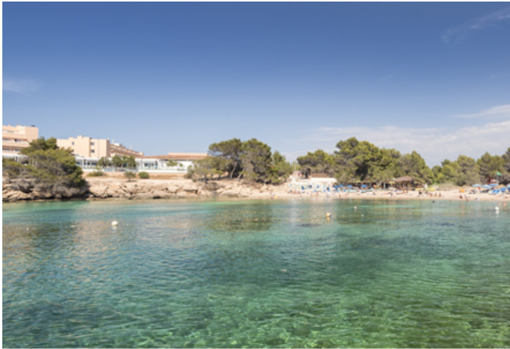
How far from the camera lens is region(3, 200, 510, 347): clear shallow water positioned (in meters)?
9.22

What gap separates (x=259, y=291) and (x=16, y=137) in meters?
108

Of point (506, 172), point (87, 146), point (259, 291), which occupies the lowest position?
point (259, 291)

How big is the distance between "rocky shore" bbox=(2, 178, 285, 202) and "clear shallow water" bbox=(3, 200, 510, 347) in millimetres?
46040

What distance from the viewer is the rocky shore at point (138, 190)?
62250 millimetres

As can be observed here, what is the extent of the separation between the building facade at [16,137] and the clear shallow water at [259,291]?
84178 millimetres

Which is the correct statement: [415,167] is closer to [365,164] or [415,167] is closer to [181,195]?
[365,164]

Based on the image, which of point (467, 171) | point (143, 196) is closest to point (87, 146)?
point (143, 196)

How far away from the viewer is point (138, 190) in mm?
76125

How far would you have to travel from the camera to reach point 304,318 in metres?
10.2

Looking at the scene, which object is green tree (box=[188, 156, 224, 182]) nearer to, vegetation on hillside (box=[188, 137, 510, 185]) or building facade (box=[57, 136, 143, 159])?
vegetation on hillside (box=[188, 137, 510, 185])

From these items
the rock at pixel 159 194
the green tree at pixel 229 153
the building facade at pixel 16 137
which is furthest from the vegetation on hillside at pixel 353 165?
the building facade at pixel 16 137

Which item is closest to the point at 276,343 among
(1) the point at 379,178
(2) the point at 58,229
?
(2) the point at 58,229

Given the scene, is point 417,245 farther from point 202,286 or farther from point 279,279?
point 202,286

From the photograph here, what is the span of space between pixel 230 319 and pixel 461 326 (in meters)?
6.81
